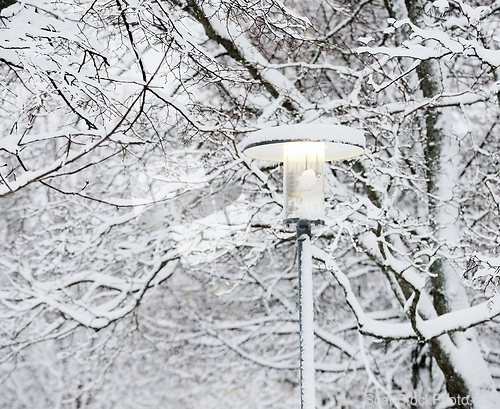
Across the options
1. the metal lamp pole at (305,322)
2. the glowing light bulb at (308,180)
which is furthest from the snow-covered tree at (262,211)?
the metal lamp pole at (305,322)

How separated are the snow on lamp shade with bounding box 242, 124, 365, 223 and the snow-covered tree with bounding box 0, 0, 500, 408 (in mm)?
630

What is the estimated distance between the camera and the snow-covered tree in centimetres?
455

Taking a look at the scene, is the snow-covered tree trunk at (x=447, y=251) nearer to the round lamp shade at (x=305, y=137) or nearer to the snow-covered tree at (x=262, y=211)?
the snow-covered tree at (x=262, y=211)

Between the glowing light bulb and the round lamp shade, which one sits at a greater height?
the round lamp shade

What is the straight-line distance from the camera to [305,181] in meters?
3.58

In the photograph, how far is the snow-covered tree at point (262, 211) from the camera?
4555 millimetres

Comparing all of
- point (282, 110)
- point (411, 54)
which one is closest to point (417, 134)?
point (282, 110)

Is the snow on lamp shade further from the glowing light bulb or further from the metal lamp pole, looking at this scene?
the metal lamp pole

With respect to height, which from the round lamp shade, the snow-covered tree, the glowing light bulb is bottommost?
the glowing light bulb

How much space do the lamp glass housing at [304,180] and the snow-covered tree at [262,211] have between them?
0.75 m

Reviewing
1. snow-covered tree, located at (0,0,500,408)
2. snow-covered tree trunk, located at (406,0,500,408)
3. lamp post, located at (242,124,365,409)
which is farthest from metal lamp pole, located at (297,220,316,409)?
snow-covered tree trunk, located at (406,0,500,408)

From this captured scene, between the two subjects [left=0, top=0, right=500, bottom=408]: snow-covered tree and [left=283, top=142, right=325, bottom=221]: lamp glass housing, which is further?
[left=0, top=0, right=500, bottom=408]: snow-covered tree

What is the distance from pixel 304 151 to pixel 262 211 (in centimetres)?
372

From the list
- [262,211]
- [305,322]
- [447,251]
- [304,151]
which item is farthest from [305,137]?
[262,211]
